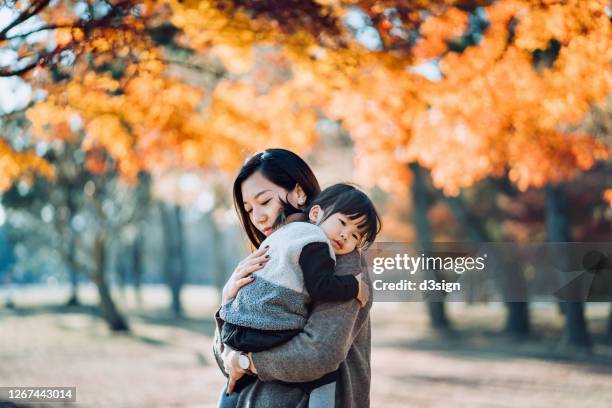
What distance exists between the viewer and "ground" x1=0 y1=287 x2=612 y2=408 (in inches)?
360

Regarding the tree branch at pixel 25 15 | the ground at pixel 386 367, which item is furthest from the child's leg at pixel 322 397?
the ground at pixel 386 367

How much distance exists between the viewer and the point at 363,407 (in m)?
2.67

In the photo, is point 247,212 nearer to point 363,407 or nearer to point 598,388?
point 363,407

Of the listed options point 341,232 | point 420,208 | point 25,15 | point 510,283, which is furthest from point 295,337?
point 420,208

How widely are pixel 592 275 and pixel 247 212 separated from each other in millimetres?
8566

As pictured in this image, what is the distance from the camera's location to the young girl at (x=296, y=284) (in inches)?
94.2

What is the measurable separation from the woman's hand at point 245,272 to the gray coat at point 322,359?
166 millimetres

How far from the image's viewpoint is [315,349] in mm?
2346

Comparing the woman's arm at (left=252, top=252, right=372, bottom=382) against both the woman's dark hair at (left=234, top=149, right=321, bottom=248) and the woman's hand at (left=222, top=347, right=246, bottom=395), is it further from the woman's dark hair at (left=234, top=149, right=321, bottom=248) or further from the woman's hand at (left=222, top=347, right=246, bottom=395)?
the woman's dark hair at (left=234, top=149, right=321, bottom=248)

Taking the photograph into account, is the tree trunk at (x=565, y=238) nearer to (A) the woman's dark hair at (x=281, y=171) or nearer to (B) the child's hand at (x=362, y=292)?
(A) the woman's dark hair at (x=281, y=171)

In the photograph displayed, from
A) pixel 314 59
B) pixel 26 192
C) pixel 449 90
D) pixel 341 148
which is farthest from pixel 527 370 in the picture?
pixel 26 192

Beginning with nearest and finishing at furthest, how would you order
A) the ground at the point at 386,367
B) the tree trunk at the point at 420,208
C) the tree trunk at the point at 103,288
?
the ground at the point at 386,367 < the tree trunk at the point at 103,288 < the tree trunk at the point at 420,208

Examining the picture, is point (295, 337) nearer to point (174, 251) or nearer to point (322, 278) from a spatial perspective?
point (322, 278)

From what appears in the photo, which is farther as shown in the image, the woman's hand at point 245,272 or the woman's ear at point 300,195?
the woman's ear at point 300,195
